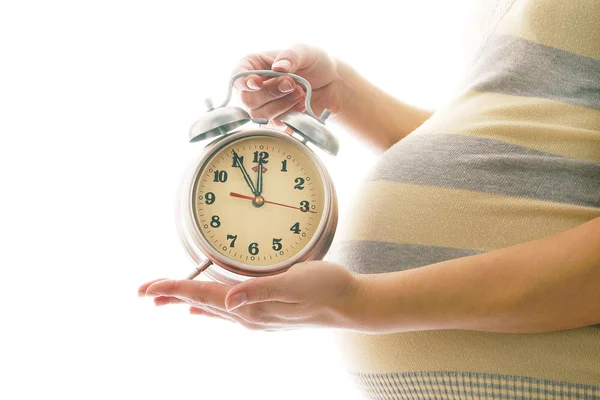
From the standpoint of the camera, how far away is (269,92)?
44.6 inches

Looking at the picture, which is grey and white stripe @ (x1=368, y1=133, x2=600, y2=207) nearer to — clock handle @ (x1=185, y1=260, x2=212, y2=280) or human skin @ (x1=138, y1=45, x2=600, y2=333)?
human skin @ (x1=138, y1=45, x2=600, y2=333)

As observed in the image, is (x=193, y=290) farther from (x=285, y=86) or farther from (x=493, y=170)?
(x=493, y=170)

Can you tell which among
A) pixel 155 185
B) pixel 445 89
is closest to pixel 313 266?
pixel 155 185

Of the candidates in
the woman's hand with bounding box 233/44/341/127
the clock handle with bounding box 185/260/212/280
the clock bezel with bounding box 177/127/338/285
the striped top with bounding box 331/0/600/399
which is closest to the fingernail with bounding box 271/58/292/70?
the woman's hand with bounding box 233/44/341/127

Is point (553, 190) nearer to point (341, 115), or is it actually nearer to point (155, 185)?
point (341, 115)

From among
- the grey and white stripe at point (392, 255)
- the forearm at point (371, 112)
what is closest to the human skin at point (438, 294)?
the grey and white stripe at point (392, 255)

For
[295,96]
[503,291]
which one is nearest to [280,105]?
[295,96]

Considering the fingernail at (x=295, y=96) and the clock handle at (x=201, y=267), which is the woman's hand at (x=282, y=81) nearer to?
the fingernail at (x=295, y=96)

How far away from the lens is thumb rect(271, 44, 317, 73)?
1083 millimetres

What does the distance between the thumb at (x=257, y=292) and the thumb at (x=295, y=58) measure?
38cm

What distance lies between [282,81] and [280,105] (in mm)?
68

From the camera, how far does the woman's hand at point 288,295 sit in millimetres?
853

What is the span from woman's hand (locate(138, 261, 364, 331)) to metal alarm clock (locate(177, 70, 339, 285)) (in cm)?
7

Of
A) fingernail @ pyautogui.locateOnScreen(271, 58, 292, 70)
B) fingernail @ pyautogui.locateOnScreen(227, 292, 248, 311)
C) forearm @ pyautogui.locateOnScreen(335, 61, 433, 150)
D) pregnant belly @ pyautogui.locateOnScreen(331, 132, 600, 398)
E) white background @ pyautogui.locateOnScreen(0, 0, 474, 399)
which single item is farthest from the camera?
white background @ pyautogui.locateOnScreen(0, 0, 474, 399)
